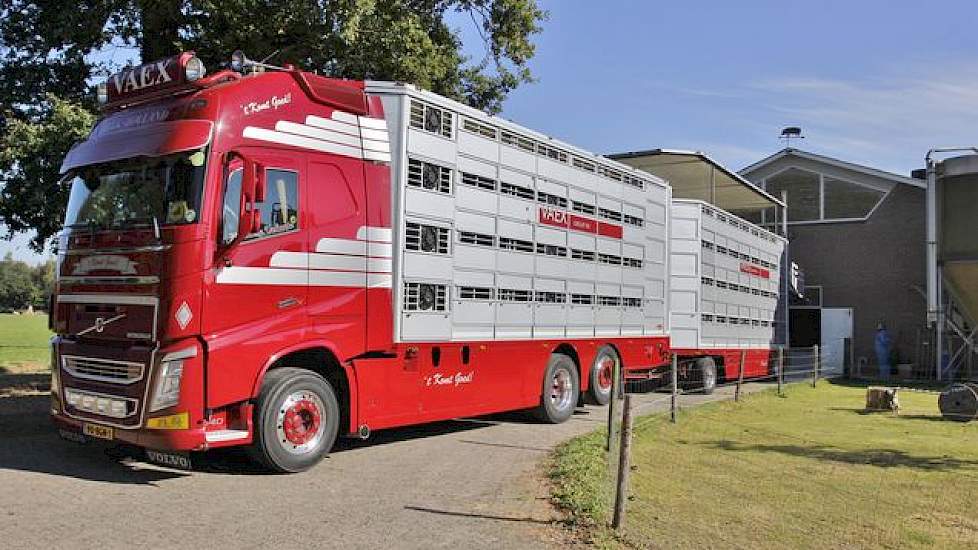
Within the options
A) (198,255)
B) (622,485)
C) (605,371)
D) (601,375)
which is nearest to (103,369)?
(198,255)

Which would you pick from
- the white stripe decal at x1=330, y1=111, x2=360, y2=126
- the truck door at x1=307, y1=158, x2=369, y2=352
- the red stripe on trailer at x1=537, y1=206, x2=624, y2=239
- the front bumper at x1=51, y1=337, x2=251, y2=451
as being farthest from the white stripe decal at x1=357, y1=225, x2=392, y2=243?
the red stripe on trailer at x1=537, y1=206, x2=624, y2=239

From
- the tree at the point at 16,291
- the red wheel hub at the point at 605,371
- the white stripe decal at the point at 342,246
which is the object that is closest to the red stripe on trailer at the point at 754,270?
the red wheel hub at the point at 605,371

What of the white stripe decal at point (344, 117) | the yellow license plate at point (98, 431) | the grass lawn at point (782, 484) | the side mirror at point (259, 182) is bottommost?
the grass lawn at point (782, 484)

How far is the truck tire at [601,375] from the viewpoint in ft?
41.4

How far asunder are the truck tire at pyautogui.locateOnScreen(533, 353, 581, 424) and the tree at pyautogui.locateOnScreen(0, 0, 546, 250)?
17.0ft

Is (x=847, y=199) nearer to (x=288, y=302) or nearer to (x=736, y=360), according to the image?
(x=736, y=360)

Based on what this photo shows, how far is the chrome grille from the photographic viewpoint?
6.98m

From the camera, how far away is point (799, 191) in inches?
1084

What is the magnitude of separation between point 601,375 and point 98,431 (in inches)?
302

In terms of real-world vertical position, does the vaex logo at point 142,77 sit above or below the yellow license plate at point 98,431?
above

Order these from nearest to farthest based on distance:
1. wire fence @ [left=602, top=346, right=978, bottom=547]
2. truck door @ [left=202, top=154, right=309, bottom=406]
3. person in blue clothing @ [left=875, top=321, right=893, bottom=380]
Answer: wire fence @ [left=602, top=346, right=978, bottom=547]
truck door @ [left=202, top=154, right=309, bottom=406]
person in blue clothing @ [left=875, top=321, right=893, bottom=380]

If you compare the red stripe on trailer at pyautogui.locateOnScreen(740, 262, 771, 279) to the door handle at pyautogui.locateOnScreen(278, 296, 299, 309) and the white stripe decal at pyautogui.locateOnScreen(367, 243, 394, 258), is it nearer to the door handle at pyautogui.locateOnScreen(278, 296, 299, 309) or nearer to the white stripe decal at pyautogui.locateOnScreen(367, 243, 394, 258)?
the white stripe decal at pyautogui.locateOnScreen(367, 243, 394, 258)

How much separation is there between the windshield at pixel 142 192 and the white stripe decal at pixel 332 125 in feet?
4.19

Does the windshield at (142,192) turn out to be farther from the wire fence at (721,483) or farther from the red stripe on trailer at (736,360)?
the red stripe on trailer at (736,360)
